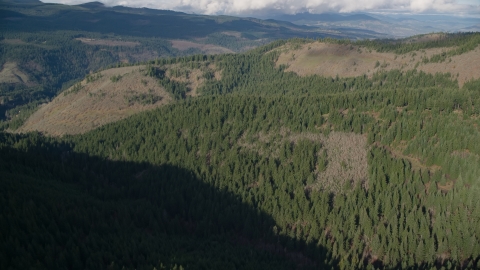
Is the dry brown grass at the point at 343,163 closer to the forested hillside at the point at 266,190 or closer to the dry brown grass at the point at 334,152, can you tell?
the dry brown grass at the point at 334,152

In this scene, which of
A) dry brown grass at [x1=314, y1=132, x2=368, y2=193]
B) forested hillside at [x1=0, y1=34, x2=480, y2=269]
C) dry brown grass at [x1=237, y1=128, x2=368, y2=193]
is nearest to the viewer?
forested hillside at [x1=0, y1=34, x2=480, y2=269]

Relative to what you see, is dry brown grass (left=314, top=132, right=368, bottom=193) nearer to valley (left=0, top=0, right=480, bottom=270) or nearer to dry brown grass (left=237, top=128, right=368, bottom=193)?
dry brown grass (left=237, top=128, right=368, bottom=193)

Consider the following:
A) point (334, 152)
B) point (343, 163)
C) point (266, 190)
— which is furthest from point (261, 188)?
point (334, 152)

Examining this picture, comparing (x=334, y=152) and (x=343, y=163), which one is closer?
(x=343, y=163)

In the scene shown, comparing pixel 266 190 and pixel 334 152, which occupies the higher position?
pixel 334 152

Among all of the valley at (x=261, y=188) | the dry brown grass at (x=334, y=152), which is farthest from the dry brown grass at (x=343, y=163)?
the valley at (x=261, y=188)

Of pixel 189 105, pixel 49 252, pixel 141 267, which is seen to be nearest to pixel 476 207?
pixel 141 267

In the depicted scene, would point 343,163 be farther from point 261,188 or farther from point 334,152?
point 261,188

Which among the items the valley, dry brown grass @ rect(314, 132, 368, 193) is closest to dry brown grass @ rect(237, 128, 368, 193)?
dry brown grass @ rect(314, 132, 368, 193)
